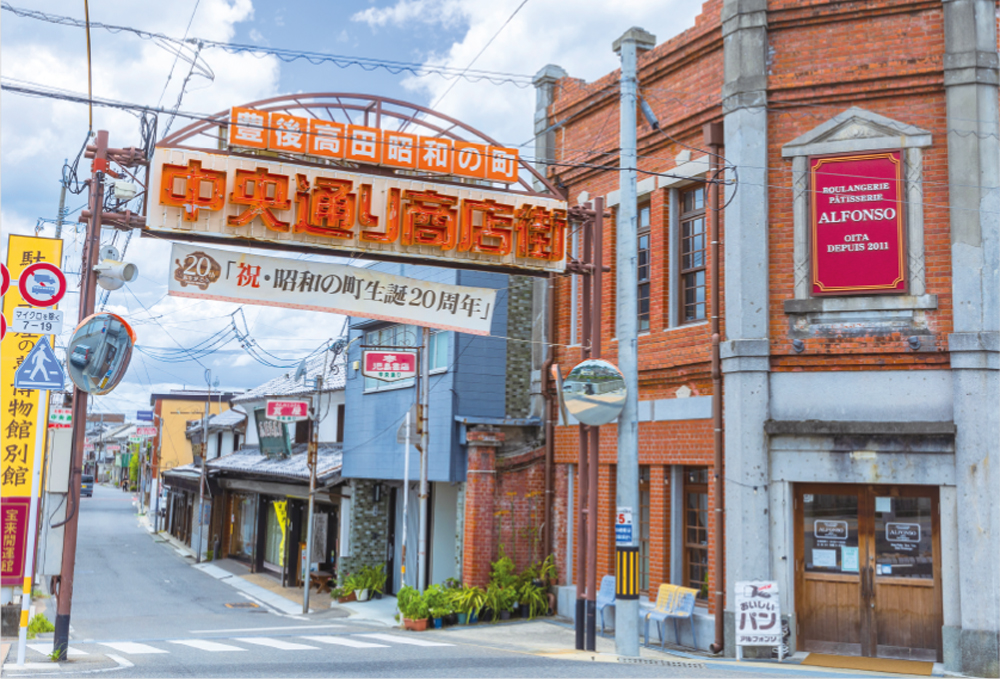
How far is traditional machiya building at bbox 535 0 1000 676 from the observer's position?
42.4 feet

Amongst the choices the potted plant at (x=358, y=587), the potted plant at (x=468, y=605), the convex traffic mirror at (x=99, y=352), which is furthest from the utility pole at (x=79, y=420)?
the potted plant at (x=358, y=587)

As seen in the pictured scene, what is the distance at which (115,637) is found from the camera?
18250 millimetres

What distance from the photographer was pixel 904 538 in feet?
43.6

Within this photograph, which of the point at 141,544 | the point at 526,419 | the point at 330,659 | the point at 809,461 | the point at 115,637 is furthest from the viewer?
the point at 141,544

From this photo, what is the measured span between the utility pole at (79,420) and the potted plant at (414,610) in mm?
7884

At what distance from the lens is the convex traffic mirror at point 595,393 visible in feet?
42.6

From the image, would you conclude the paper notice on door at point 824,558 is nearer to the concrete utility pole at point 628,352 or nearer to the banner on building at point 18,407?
the concrete utility pole at point 628,352

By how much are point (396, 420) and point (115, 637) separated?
8026mm

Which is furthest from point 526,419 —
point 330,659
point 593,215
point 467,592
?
point 330,659

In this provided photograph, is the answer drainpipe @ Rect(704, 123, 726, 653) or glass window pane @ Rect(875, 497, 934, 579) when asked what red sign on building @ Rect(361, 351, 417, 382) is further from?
glass window pane @ Rect(875, 497, 934, 579)

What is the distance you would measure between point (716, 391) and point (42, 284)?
1020 cm

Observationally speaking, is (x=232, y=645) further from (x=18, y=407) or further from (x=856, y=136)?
(x=856, y=136)

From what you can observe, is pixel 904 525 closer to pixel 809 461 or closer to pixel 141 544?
pixel 809 461

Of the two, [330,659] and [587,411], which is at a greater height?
[587,411]
